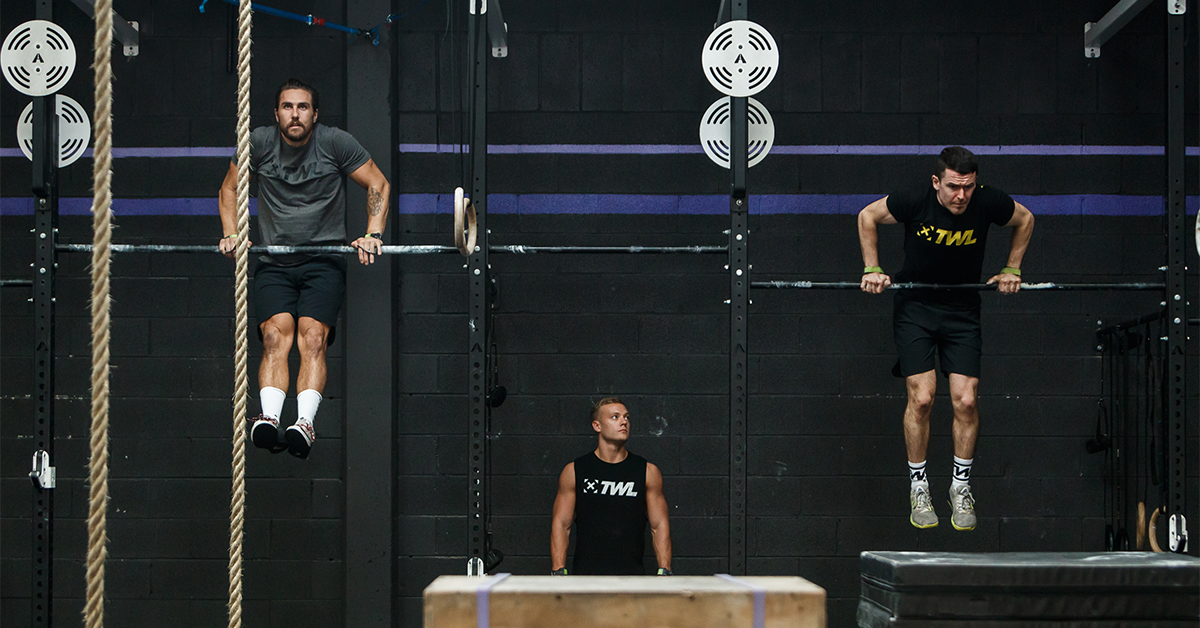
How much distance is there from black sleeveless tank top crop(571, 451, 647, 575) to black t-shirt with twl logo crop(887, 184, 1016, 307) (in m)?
1.48

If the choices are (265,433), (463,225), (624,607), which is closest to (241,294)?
(624,607)

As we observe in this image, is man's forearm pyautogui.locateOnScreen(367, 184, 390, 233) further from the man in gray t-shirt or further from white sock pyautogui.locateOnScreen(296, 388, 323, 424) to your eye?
white sock pyautogui.locateOnScreen(296, 388, 323, 424)

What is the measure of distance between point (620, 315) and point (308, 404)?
168 centimetres

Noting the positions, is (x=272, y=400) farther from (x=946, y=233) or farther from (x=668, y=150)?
(x=946, y=233)

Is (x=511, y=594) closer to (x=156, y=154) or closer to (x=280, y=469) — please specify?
(x=280, y=469)

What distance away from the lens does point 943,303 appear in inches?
164

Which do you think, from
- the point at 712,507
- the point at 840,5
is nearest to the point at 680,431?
the point at 712,507

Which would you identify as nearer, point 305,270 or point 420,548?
point 305,270

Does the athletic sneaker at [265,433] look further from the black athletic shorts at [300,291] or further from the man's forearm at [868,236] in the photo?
the man's forearm at [868,236]

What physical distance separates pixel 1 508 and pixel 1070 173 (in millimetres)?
5496

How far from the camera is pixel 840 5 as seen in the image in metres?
4.98

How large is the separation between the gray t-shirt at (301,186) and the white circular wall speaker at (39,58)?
72 cm

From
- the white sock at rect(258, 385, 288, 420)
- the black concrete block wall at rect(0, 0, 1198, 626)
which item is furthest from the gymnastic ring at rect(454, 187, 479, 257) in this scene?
the black concrete block wall at rect(0, 0, 1198, 626)

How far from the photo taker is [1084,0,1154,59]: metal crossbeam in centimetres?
453
